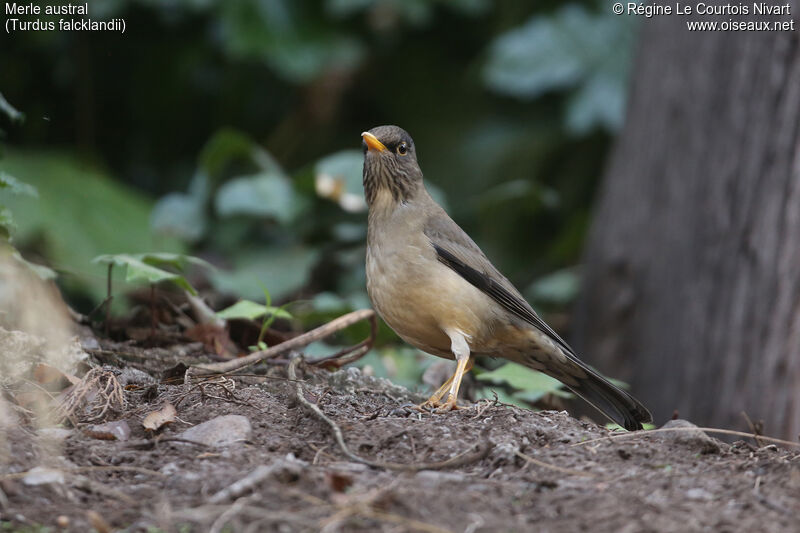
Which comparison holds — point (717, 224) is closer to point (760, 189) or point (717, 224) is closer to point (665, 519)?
point (760, 189)

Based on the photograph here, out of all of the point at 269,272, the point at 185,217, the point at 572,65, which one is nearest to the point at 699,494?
the point at 269,272

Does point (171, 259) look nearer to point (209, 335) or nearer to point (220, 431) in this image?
point (209, 335)

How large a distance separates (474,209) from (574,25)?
2.19 metres

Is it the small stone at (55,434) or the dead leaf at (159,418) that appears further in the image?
the dead leaf at (159,418)

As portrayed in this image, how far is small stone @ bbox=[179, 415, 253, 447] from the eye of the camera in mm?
3154

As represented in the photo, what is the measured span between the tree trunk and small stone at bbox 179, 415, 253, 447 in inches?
149

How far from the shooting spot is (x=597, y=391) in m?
4.89

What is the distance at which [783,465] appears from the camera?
3.15 m

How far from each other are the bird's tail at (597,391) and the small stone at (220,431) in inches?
84.6

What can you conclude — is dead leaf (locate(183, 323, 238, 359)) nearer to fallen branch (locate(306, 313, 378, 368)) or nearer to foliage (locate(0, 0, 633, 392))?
fallen branch (locate(306, 313, 378, 368))

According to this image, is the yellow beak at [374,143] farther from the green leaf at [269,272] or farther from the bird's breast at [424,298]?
the green leaf at [269,272]

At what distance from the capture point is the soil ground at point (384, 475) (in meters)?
2.50

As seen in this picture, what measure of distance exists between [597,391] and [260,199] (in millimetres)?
3916

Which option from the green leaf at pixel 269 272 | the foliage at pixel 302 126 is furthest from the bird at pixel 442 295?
the foliage at pixel 302 126
